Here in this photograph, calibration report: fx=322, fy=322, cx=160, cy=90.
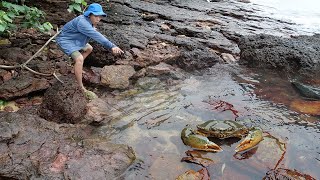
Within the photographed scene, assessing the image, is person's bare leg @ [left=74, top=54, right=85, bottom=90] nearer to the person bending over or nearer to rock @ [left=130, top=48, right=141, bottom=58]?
the person bending over

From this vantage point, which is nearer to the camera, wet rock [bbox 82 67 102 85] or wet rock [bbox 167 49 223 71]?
wet rock [bbox 82 67 102 85]

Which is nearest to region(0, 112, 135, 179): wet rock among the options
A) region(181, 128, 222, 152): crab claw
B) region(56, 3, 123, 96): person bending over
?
region(181, 128, 222, 152): crab claw

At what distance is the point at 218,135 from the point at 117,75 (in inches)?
109

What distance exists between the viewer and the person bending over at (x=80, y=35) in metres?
5.42

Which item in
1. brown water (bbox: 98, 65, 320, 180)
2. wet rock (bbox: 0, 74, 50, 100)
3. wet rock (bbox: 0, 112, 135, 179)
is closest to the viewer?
wet rock (bbox: 0, 112, 135, 179)

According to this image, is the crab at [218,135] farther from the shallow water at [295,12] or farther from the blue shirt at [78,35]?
the shallow water at [295,12]

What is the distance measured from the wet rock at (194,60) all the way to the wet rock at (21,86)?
3110mm

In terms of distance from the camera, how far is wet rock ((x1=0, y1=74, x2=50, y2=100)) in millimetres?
5406

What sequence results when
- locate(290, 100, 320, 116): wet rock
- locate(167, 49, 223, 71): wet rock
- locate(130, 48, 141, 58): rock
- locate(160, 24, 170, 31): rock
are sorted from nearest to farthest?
locate(290, 100, 320, 116): wet rock
locate(130, 48, 141, 58): rock
locate(167, 49, 223, 71): wet rock
locate(160, 24, 170, 31): rock

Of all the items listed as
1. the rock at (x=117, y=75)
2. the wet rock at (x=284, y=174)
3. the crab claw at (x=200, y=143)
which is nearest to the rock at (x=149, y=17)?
the rock at (x=117, y=75)

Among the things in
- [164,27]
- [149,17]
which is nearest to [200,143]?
[164,27]

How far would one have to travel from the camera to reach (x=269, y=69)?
25.3 feet

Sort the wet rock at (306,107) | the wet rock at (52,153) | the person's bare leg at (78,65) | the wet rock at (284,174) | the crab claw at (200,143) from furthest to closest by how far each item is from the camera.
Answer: the wet rock at (306,107)
the person's bare leg at (78,65)
the crab claw at (200,143)
the wet rock at (284,174)
the wet rock at (52,153)

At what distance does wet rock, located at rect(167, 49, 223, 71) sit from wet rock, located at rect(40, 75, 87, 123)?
3.09m
